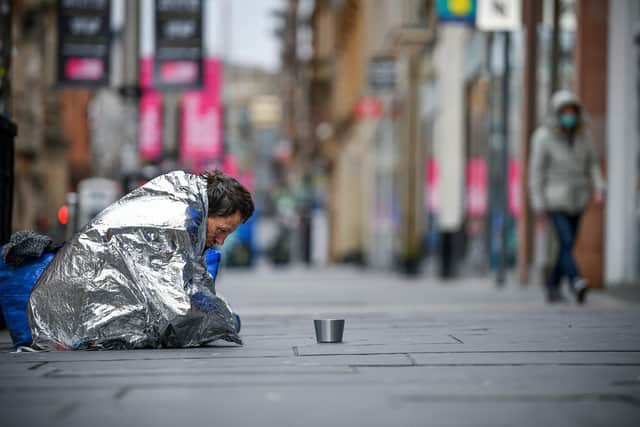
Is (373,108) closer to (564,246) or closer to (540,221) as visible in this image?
(540,221)

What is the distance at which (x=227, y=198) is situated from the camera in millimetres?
6117

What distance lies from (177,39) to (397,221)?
14.5 m

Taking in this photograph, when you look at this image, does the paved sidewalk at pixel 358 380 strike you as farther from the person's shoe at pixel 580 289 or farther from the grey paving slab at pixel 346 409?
the person's shoe at pixel 580 289

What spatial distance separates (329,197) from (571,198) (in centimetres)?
4189

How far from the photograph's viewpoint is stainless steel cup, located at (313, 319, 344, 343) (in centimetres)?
630

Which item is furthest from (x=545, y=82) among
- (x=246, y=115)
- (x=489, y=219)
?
(x=246, y=115)

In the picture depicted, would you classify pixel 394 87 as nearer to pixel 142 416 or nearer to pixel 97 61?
pixel 97 61

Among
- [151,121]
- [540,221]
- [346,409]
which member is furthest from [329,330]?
[151,121]

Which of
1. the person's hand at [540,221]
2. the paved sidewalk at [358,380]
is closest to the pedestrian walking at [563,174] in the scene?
the paved sidewalk at [358,380]

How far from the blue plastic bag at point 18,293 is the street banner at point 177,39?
10.4m

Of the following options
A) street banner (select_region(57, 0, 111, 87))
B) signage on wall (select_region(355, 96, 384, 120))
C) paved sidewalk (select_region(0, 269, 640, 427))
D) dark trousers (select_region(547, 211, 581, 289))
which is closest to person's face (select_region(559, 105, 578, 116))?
dark trousers (select_region(547, 211, 581, 289))

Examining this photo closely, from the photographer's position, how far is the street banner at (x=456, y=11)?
656 inches

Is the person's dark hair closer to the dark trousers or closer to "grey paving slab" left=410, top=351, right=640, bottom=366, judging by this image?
"grey paving slab" left=410, top=351, right=640, bottom=366

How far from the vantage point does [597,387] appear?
14.5 feet
